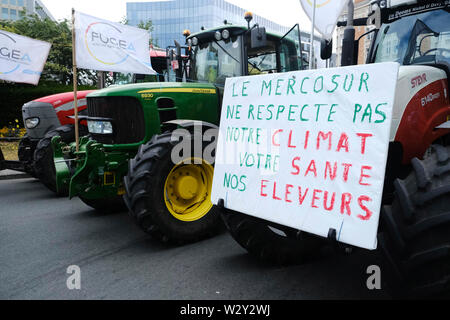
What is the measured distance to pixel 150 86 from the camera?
4.61 m

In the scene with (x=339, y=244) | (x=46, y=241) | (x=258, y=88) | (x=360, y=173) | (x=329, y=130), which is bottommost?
(x=46, y=241)

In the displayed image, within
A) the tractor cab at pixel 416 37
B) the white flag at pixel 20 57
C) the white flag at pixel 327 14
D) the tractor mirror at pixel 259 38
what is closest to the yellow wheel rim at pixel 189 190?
the tractor mirror at pixel 259 38

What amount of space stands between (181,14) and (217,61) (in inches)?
2524

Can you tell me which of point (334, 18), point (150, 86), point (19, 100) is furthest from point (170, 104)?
point (19, 100)

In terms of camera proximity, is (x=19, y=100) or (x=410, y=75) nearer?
(x=410, y=75)

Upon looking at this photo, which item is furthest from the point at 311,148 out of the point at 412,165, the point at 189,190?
the point at 189,190

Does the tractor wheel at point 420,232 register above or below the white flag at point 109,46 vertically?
below

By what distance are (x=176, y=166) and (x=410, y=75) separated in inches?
96.8

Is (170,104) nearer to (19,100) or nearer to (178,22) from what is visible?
(19,100)

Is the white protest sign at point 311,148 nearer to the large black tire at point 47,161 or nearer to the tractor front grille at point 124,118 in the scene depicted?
the tractor front grille at point 124,118

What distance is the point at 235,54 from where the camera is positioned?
4898 mm

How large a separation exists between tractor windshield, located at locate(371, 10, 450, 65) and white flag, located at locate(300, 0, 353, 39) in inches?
28.9

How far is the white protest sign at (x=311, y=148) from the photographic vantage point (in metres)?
2.06

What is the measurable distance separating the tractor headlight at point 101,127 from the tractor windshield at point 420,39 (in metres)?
3.22
